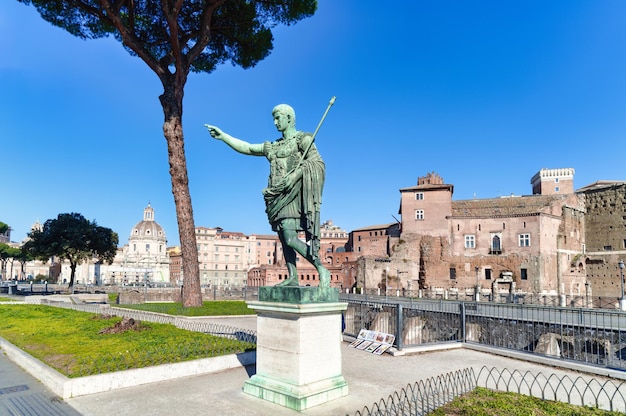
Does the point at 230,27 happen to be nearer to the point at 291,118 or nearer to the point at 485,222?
the point at 291,118

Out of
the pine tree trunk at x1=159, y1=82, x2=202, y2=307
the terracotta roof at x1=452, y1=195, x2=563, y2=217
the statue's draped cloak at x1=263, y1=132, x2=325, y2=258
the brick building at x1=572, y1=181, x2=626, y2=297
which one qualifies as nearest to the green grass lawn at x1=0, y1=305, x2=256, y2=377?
the statue's draped cloak at x1=263, y1=132, x2=325, y2=258

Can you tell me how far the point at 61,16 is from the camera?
20.8 meters

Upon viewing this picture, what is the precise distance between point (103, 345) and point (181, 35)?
16507 millimetres

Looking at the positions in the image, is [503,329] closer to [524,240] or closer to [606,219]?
[524,240]

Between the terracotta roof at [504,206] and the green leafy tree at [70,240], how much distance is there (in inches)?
1553

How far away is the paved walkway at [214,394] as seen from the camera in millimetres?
5539

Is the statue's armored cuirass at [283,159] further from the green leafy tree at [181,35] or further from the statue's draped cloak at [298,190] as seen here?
the green leafy tree at [181,35]

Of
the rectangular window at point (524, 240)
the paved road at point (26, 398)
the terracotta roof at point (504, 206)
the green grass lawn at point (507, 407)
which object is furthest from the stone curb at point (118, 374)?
the terracotta roof at point (504, 206)

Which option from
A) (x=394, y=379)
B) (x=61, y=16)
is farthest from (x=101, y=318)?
(x=61, y=16)

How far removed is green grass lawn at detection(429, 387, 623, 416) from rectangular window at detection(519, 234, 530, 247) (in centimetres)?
4371

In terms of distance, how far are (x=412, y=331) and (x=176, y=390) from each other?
12459 millimetres

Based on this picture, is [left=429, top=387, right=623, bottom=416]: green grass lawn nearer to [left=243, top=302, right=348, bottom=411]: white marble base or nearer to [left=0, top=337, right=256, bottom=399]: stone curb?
[left=243, top=302, right=348, bottom=411]: white marble base

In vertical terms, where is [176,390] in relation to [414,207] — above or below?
below

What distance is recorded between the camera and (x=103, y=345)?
8.98 metres
